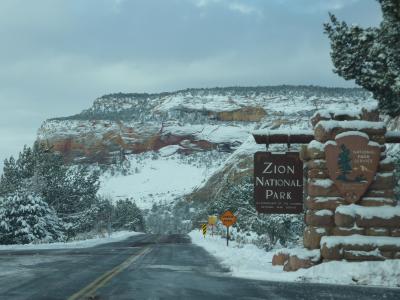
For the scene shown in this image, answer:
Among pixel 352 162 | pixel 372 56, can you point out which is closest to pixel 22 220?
pixel 352 162

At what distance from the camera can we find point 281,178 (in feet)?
55.1

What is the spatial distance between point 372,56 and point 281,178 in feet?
14.8

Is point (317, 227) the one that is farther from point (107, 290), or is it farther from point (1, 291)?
point (1, 291)

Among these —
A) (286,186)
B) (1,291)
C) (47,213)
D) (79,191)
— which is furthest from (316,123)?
(79,191)

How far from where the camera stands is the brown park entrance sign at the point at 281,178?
1673cm

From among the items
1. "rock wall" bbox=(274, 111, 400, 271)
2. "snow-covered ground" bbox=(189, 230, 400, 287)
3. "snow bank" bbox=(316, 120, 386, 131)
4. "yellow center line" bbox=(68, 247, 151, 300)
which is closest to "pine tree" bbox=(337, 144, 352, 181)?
"rock wall" bbox=(274, 111, 400, 271)

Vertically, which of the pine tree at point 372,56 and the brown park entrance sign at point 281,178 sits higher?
the pine tree at point 372,56

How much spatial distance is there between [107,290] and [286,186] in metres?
7.55

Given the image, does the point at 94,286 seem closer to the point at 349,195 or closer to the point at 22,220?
the point at 349,195

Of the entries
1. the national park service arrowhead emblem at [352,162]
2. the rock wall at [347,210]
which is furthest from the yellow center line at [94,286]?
the national park service arrowhead emblem at [352,162]

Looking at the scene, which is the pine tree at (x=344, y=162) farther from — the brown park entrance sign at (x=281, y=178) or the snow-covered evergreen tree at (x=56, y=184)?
the snow-covered evergreen tree at (x=56, y=184)

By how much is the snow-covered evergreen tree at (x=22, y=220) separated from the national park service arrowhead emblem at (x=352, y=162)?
25.7m

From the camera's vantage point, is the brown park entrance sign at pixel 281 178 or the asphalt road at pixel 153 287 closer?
the asphalt road at pixel 153 287

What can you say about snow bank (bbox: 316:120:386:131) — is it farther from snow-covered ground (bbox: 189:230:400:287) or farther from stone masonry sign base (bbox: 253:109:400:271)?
snow-covered ground (bbox: 189:230:400:287)
